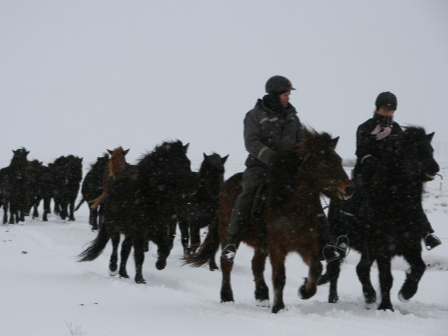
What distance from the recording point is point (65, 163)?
22.9 metres

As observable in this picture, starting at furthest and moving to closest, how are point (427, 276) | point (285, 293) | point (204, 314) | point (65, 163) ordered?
1. point (65, 163)
2. point (427, 276)
3. point (285, 293)
4. point (204, 314)

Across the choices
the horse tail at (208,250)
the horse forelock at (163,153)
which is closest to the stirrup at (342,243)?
the horse tail at (208,250)

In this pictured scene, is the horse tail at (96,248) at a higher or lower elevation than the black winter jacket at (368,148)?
lower

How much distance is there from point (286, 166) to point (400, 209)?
145 centimetres

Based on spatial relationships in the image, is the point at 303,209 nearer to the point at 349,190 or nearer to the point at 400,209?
the point at 349,190

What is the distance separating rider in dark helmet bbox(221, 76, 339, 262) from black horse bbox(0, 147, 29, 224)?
15.8 meters

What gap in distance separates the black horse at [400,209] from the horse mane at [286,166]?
101 cm

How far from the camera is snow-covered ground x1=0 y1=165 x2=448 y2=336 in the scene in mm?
4441

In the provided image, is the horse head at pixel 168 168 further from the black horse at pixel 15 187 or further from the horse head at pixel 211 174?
the black horse at pixel 15 187

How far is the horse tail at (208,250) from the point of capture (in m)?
7.17

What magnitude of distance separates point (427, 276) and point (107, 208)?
18.5 feet

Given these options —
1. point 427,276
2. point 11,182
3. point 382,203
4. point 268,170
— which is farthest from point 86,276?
point 11,182

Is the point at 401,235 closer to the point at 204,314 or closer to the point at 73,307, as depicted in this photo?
the point at 204,314

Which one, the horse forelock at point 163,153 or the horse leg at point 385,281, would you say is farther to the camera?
the horse forelock at point 163,153
